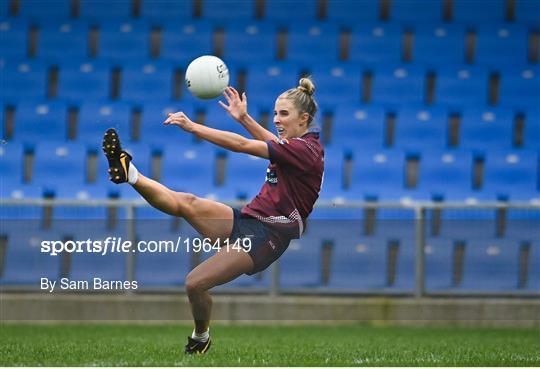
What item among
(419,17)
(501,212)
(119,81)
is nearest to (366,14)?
(419,17)

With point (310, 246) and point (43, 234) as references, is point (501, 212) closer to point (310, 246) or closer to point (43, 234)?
point (310, 246)

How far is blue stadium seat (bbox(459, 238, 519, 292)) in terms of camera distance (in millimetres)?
11914

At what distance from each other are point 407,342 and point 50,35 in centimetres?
861

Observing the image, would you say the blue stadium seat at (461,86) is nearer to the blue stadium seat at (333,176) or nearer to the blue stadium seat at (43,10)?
the blue stadium seat at (333,176)

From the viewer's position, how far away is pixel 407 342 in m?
9.30

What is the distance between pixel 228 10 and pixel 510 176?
4912mm

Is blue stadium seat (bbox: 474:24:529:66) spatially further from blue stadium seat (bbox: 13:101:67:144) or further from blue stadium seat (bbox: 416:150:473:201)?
blue stadium seat (bbox: 13:101:67:144)

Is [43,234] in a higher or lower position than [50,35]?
lower

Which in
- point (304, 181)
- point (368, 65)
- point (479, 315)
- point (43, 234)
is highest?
point (368, 65)

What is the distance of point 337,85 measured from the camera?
15.0m

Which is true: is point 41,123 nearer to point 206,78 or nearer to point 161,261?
point 161,261

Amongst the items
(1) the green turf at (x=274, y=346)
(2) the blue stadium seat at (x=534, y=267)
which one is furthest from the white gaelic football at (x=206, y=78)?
(2) the blue stadium seat at (x=534, y=267)

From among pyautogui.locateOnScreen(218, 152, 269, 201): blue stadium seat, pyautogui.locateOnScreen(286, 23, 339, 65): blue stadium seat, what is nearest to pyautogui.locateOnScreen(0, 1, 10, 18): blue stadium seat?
pyautogui.locateOnScreen(286, 23, 339, 65): blue stadium seat

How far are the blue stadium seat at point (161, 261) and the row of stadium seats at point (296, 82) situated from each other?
3349 millimetres
